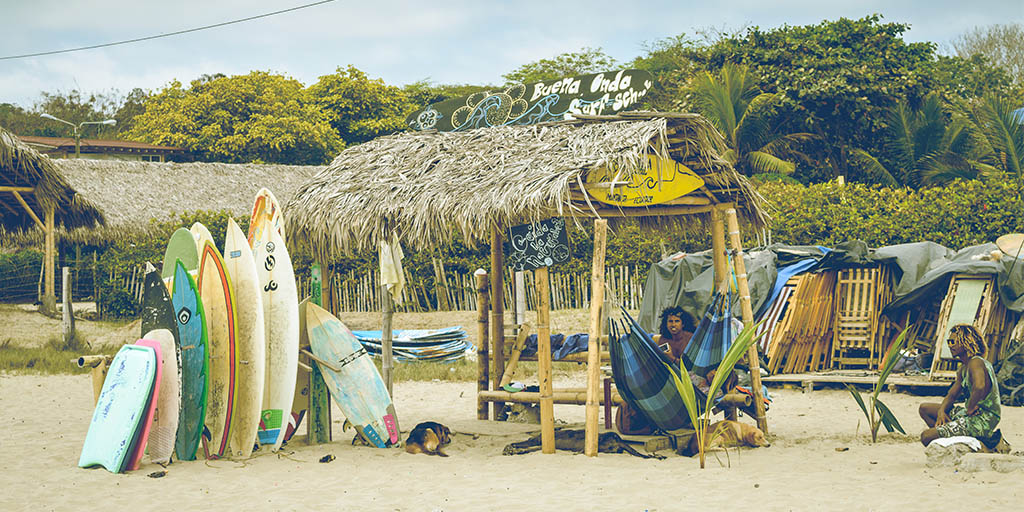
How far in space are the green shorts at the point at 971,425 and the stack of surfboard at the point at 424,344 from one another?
7938mm

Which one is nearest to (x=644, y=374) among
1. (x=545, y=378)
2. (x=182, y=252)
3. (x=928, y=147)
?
(x=545, y=378)

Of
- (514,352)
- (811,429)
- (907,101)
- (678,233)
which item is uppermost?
A: (907,101)

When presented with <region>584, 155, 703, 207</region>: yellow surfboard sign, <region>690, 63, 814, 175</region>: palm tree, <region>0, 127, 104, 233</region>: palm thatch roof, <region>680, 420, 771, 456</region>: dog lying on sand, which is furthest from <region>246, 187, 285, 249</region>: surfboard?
<region>690, 63, 814, 175</region>: palm tree

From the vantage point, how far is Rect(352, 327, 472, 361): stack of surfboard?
13008mm

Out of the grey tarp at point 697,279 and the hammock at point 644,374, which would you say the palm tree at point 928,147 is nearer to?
the grey tarp at point 697,279

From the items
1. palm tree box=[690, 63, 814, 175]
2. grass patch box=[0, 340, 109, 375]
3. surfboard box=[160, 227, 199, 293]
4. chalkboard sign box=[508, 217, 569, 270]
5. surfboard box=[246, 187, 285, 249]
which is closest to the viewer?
chalkboard sign box=[508, 217, 569, 270]

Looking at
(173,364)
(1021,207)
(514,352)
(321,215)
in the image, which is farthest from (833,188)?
(173,364)

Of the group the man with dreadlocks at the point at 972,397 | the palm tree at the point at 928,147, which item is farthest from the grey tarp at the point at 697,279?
the palm tree at the point at 928,147

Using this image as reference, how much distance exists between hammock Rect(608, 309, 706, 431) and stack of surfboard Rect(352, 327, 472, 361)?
6656mm

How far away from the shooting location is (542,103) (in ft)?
27.1

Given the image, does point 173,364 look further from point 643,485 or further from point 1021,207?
point 1021,207

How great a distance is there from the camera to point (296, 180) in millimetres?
22969

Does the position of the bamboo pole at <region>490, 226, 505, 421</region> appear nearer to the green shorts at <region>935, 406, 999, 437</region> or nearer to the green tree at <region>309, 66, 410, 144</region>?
the green shorts at <region>935, 406, 999, 437</region>

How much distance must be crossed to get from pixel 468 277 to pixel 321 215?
8933 millimetres
